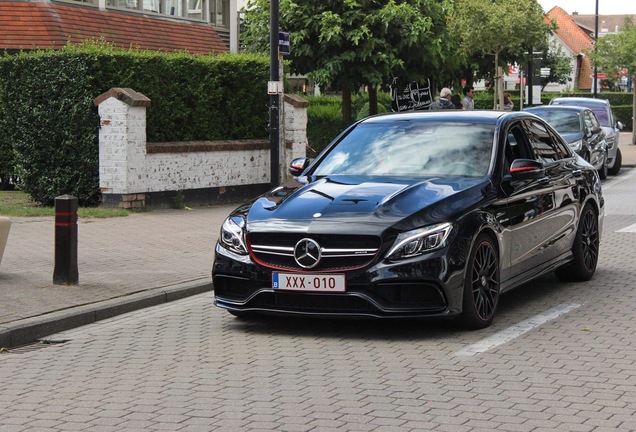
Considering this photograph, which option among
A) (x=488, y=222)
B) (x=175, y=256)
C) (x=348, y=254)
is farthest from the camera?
(x=175, y=256)

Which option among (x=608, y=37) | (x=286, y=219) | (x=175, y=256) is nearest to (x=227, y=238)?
(x=286, y=219)

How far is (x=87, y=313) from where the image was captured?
9328 millimetres

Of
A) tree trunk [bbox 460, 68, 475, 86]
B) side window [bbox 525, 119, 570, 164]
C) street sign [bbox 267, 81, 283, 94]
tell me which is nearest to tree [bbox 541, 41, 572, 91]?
tree trunk [bbox 460, 68, 475, 86]

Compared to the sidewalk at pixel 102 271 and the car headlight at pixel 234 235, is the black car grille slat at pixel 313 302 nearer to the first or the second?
the car headlight at pixel 234 235

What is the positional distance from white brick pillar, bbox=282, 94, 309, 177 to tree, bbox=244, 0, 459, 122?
4799 millimetres

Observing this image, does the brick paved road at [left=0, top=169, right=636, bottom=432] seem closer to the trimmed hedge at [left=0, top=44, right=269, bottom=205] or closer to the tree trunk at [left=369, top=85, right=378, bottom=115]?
the trimmed hedge at [left=0, top=44, right=269, bottom=205]

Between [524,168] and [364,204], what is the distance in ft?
5.43

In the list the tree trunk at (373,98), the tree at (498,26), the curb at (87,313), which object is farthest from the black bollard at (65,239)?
the tree at (498,26)

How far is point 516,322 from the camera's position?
29.3ft

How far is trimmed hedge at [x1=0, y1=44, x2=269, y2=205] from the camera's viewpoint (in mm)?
18016

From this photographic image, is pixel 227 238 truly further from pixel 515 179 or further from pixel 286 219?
pixel 515 179

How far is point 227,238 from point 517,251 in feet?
7.59

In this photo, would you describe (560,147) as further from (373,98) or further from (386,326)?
(373,98)

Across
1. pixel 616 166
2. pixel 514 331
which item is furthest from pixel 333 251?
pixel 616 166
